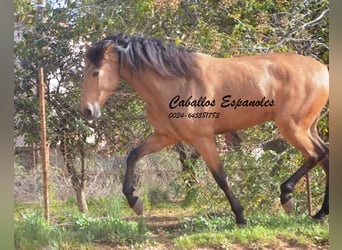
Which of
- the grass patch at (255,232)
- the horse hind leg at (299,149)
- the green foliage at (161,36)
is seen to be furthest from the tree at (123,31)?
the grass patch at (255,232)

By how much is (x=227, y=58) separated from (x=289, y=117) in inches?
24.5

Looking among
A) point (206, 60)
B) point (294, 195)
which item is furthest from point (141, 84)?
point (294, 195)

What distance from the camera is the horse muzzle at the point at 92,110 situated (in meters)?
3.62

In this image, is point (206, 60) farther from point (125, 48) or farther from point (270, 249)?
point (270, 249)

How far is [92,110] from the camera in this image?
362 cm

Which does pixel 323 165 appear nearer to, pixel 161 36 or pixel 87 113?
pixel 161 36

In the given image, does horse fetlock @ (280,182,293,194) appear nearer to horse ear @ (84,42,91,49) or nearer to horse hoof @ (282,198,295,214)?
horse hoof @ (282,198,295,214)

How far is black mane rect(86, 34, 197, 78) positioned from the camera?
3617 mm

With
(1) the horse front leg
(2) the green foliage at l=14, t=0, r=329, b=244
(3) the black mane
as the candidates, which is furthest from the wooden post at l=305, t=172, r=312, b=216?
(3) the black mane

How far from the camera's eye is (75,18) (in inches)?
147

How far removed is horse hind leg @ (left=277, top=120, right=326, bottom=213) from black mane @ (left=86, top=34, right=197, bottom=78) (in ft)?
2.65

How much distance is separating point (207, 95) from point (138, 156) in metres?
0.66

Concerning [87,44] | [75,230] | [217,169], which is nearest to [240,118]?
[217,169]

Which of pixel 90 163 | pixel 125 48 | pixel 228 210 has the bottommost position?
pixel 228 210
